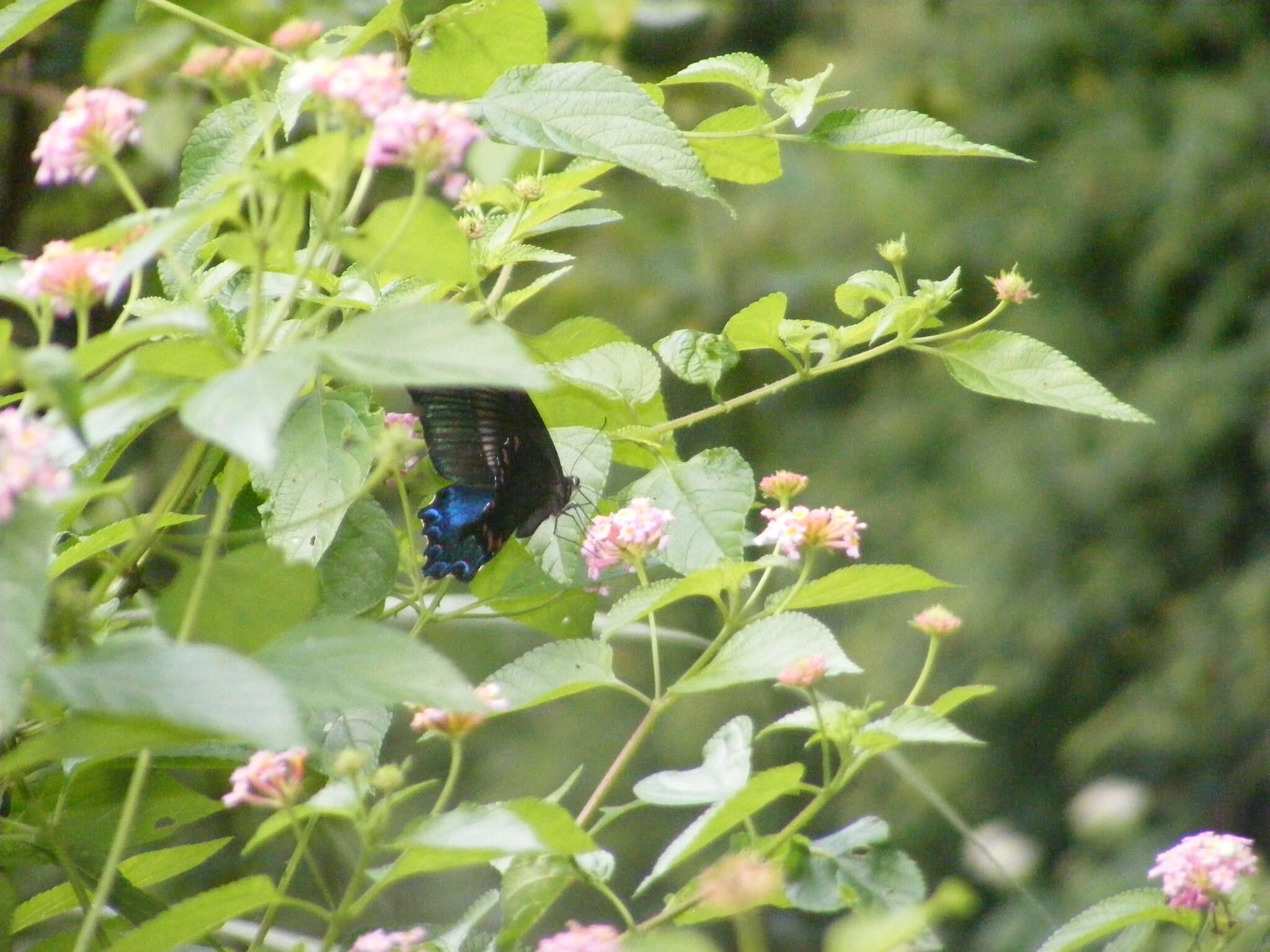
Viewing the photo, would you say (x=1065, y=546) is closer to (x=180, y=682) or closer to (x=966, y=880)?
(x=966, y=880)

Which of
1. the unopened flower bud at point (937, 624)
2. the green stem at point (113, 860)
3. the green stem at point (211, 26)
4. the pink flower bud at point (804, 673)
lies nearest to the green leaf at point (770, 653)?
the pink flower bud at point (804, 673)

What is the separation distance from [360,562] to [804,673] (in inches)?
8.5

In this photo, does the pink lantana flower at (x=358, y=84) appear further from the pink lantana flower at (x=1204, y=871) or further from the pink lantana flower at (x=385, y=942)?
the pink lantana flower at (x=1204, y=871)

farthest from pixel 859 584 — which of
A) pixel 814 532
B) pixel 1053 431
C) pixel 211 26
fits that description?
pixel 1053 431

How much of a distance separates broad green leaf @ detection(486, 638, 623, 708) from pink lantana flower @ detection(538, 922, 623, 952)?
134 millimetres

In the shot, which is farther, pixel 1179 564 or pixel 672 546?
pixel 1179 564

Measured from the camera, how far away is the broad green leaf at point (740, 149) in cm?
74

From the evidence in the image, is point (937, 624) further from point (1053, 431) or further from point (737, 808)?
point (1053, 431)

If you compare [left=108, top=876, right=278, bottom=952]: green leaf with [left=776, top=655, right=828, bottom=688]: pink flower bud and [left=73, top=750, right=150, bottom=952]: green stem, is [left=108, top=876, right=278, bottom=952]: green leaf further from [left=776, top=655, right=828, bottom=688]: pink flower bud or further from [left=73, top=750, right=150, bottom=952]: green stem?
[left=776, top=655, right=828, bottom=688]: pink flower bud

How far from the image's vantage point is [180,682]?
14.4 inches

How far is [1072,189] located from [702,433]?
4.18ft

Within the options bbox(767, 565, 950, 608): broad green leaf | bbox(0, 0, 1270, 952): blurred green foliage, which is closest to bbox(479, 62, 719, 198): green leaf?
bbox(767, 565, 950, 608): broad green leaf

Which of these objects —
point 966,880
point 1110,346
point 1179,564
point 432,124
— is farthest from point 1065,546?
point 432,124

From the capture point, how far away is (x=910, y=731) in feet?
1.86
